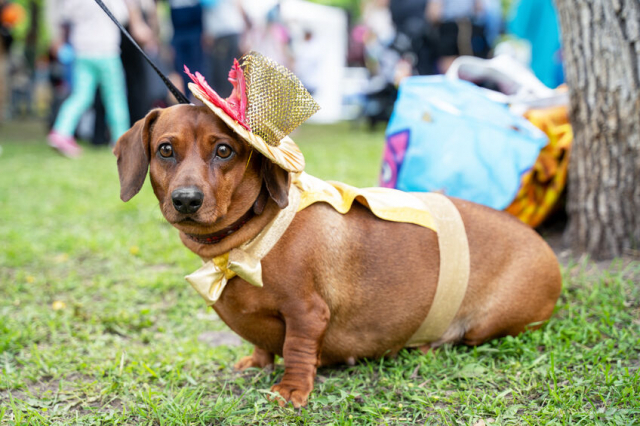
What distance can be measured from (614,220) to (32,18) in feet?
75.7

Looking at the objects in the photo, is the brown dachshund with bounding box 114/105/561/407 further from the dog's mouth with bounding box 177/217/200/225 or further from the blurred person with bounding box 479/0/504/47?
the blurred person with bounding box 479/0/504/47

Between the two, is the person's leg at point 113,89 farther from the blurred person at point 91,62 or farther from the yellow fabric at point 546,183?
the yellow fabric at point 546,183

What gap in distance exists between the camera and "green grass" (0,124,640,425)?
2.43 meters

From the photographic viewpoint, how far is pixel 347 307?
2711mm

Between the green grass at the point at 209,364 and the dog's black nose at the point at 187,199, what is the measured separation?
2.78 ft

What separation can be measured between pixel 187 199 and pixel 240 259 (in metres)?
0.37

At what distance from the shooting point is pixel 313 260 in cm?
255

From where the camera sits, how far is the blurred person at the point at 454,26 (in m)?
9.09

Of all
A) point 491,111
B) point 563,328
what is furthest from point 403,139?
point 563,328

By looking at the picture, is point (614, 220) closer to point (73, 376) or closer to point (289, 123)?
point (289, 123)

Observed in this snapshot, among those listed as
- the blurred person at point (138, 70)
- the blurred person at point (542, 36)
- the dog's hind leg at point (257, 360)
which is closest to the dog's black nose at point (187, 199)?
the dog's hind leg at point (257, 360)

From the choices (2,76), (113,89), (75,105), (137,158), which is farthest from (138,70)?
(137,158)

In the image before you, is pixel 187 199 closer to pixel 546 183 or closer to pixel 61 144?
pixel 546 183

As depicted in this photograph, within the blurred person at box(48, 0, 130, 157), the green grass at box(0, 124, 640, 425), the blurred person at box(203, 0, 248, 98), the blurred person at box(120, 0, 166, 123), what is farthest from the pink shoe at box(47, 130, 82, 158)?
the green grass at box(0, 124, 640, 425)
